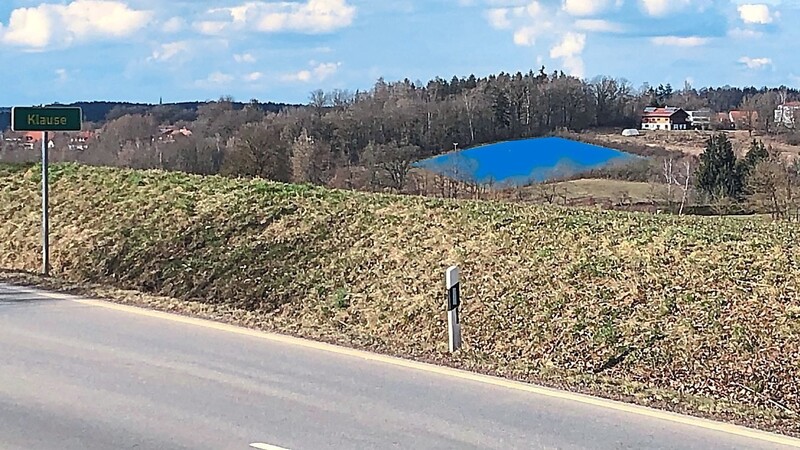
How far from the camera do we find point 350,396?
7.20 meters

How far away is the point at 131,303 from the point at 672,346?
6066mm

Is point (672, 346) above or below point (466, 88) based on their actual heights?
below

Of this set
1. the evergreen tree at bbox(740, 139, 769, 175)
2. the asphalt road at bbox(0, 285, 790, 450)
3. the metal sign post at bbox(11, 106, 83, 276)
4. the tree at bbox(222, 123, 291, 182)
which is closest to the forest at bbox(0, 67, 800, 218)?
the tree at bbox(222, 123, 291, 182)

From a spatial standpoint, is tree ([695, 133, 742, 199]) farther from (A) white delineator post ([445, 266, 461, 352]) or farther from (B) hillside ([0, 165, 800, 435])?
(A) white delineator post ([445, 266, 461, 352])

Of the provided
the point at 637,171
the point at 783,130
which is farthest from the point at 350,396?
the point at 783,130

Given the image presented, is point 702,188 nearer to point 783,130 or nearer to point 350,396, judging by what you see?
point 783,130

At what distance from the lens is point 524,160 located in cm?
4903

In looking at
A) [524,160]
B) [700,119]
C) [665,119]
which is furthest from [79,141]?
[700,119]

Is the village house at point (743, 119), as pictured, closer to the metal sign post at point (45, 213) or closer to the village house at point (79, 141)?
the village house at point (79, 141)

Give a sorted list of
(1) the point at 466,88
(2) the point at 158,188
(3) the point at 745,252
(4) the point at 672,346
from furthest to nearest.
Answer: (1) the point at 466,88 < (2) the point at 158,188 < (3) the point at 745,252 < (4) the point at 672,346

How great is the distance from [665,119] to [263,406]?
7411 cm

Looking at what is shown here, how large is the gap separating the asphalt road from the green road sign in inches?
175

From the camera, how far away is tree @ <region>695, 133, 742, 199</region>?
117 ft

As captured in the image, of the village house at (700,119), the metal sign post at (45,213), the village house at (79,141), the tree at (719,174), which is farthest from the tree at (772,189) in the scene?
the village house at (700,119)
